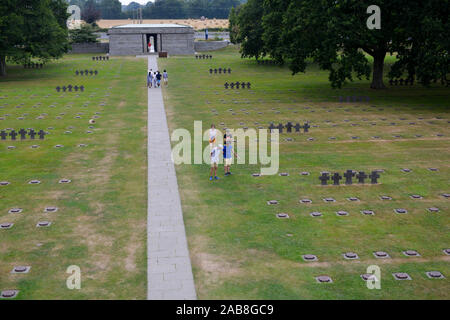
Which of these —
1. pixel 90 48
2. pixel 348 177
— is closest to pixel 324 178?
pixel 348 177

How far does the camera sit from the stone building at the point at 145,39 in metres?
78.6

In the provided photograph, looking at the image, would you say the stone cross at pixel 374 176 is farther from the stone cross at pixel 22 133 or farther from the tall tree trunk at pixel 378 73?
the tall tree trunk at pixel 378 73

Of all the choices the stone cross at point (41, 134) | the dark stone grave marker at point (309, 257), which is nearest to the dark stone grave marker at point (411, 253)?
the dark stone grave marker at point (309, 257)

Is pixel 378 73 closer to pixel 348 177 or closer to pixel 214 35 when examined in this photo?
pixel 348 177

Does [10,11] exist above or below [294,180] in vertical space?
above

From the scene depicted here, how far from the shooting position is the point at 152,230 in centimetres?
1323

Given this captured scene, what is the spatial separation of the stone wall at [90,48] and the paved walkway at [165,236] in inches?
2647

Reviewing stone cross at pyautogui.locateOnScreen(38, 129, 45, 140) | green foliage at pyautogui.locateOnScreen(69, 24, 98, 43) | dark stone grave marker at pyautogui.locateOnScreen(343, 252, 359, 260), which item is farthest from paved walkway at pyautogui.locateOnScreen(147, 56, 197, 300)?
green foliage at pyautogui.locateOnScreen(69, 24, 98, 43)

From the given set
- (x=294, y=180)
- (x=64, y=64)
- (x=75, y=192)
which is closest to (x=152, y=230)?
(x=75, y=192)

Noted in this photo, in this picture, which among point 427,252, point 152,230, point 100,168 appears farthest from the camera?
point 100,168

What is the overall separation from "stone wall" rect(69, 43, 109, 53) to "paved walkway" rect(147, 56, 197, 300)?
6723cm
